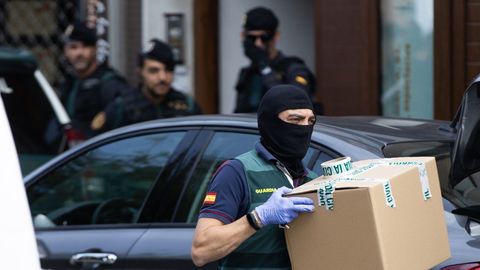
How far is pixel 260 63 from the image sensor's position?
7.82 metres

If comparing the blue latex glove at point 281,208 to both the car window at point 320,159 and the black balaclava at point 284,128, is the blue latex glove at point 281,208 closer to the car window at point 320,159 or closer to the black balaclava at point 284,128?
the black balaclava at point 284,128

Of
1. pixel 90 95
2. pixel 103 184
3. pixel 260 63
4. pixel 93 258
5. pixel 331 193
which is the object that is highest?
pixel 260 63

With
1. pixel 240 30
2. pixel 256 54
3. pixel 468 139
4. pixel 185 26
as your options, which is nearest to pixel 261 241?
pixel 468 139

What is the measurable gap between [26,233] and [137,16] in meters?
9.74

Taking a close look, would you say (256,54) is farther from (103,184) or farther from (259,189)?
(259,189)

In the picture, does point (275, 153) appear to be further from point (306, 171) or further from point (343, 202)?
point (343, 202)

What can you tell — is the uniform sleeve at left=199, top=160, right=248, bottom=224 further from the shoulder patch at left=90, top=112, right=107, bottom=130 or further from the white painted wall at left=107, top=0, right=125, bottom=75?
the white painted wall at left=107, top=0, right=125, bottom=75

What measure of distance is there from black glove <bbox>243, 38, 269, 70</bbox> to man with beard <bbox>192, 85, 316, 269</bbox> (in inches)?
147

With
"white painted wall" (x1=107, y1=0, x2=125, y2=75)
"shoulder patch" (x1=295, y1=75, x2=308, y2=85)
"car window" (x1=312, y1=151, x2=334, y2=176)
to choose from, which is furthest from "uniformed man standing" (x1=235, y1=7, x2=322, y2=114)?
"white painted wall" (x1=107, y1=0, x2=125, y2=75)

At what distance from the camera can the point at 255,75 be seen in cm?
788

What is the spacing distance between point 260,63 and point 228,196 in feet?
12.9

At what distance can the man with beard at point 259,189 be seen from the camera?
3891 millimetres

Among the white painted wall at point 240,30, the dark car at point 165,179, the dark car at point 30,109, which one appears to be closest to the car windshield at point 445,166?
the dark car at point 165,179

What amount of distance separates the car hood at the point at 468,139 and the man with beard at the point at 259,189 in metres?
0.87
